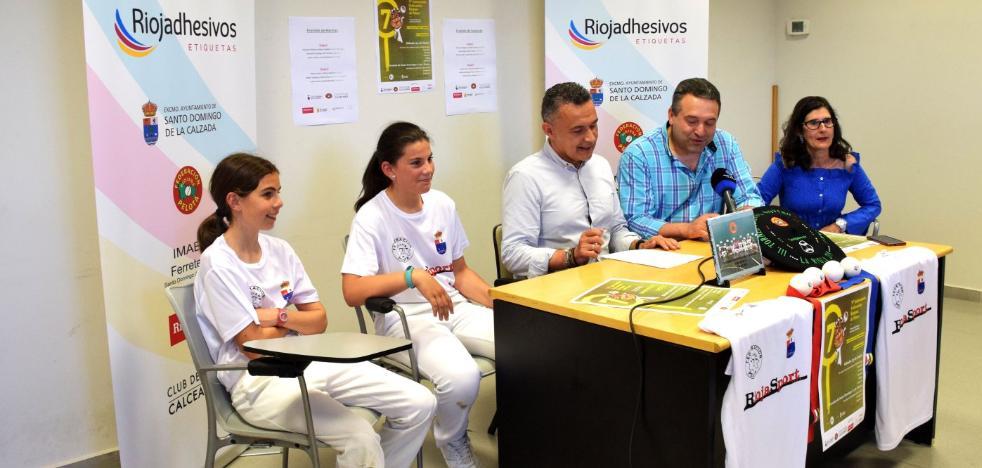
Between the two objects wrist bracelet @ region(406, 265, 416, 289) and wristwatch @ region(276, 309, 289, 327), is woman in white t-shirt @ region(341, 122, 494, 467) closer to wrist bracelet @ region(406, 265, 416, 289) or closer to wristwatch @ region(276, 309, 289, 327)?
wrist bracelet @ region(406, 265, 416, 289)

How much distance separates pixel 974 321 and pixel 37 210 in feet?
15.9

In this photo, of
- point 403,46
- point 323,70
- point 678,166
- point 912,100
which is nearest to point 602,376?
point 678,166

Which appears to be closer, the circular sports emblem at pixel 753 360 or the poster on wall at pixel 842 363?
the circular sports emblem at pixel 753 360

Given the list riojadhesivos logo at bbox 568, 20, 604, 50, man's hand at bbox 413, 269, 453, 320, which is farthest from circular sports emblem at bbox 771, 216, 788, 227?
riojadhesivos logo at bbox 568, 20, 604, 50

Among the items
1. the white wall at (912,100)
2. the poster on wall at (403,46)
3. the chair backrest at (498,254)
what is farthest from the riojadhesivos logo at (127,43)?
the white wall at (912,100)

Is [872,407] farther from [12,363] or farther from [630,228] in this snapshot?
[12,363]

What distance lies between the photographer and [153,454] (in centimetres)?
278

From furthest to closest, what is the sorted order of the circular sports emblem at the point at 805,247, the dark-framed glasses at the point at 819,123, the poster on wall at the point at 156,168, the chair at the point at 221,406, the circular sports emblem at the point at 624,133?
1. the circular sports emblem at the point at 624,133
2. the dark-framed glasses at the point at 819,123
3. the circular sports emblem at the point at 805,247
4. the poster on wall at the point at 156,168
5. the chair at the point at 221,406

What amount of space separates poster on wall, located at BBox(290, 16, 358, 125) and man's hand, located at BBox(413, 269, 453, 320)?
1396 mm

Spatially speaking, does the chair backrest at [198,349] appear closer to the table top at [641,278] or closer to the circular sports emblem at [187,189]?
the circular sports emblem at [187,189]

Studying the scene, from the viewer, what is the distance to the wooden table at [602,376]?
203 centimetres

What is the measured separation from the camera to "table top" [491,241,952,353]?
204 cm

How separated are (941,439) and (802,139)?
1.51 metres

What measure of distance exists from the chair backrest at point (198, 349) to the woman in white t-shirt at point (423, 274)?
1.75 feet
